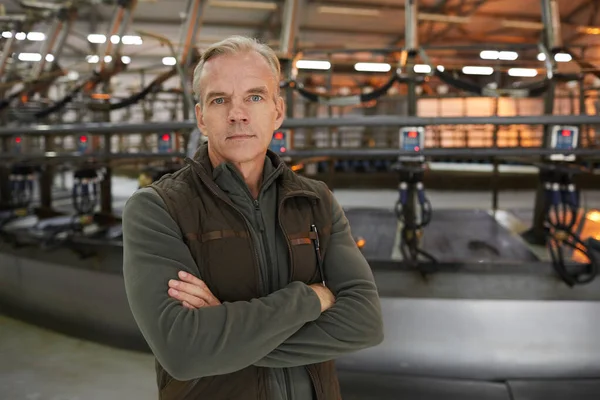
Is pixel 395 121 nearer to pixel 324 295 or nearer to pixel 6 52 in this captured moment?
pixel 324 295

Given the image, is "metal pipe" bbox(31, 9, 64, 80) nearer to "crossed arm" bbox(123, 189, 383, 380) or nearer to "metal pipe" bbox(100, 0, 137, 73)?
"metal pipe" bbox(100, 0, 137, 73)

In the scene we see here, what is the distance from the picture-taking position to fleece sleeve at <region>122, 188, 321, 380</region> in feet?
3.14

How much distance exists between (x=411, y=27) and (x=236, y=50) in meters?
3.69

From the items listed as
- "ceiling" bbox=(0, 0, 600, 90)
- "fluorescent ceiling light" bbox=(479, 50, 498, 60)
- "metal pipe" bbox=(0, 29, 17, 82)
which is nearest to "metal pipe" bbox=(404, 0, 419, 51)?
"fluorescent ceiling light" bbox=(479, 50, 498, 60)

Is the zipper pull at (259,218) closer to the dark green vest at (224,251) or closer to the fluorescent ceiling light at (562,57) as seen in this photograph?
the dark green vest at (224,251)

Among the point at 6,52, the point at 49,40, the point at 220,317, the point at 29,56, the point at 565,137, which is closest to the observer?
the point at 220,317

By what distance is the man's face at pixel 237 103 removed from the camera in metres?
1.08

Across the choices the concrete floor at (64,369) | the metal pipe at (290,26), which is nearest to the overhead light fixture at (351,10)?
the metal pipe at (290,26)

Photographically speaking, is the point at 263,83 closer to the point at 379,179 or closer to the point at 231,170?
the point at 231,170

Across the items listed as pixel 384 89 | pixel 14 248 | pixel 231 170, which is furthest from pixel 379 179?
pixel 231 170

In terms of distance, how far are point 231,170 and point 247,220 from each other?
11 cm

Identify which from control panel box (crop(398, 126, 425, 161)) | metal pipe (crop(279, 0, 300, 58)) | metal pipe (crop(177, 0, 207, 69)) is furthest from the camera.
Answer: metal pipe (crop(177, 0, 207, 69))

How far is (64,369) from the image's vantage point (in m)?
3.02

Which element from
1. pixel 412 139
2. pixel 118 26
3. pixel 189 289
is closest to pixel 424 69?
pixel 412 139
